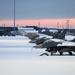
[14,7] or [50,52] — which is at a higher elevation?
[14,7]

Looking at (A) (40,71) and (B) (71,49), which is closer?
(A) (40,71)

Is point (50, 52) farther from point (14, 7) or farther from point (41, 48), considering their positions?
point (14, 7)

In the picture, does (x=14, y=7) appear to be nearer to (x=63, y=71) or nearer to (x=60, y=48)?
(x=60, y=48)

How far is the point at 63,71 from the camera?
645 inches

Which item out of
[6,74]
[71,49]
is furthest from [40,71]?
[71,49]

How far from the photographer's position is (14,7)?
93.3 metres

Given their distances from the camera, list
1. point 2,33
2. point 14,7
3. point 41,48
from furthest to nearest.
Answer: point 2,33 → point 14,7 → point 41,48

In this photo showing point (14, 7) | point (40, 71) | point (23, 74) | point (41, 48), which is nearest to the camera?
point (23, 74)

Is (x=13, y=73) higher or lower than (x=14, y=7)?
lower

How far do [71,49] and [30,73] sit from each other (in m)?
12.8

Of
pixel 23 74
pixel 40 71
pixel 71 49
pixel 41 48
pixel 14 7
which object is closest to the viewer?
pixel 23 74

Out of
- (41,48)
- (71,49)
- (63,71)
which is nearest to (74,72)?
(63,71)

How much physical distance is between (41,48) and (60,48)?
8.02 meters

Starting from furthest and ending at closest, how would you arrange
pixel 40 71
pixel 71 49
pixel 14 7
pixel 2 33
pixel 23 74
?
pixel 2 33 < pixel 14 7 < pixel 71 49 < pixel 40 71 < pixel 23 74
